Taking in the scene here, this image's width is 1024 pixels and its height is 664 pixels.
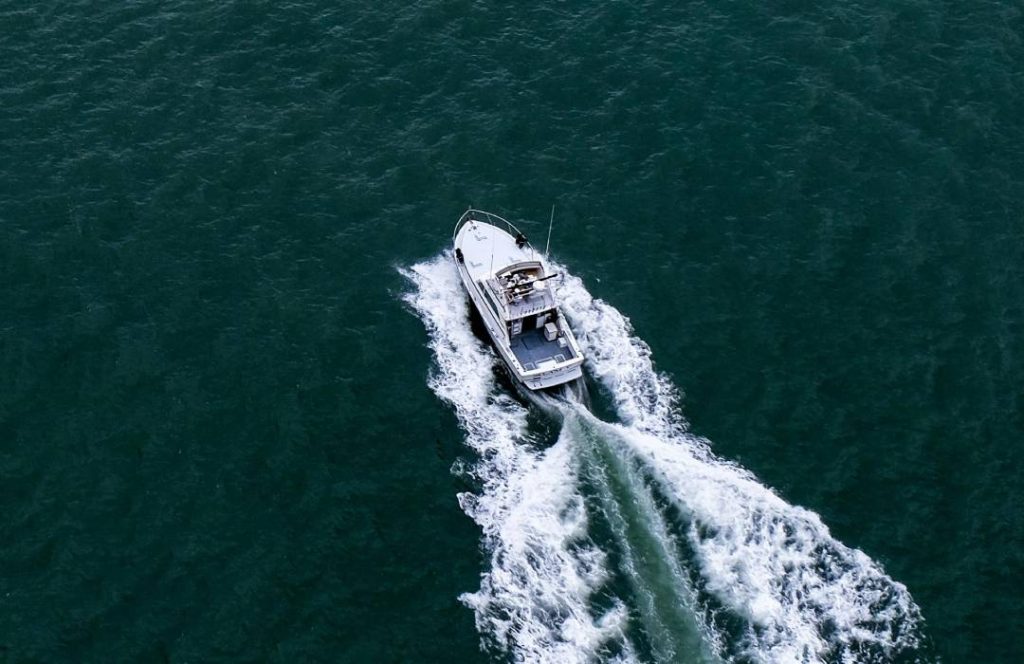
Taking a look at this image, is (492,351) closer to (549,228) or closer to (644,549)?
(549,228)

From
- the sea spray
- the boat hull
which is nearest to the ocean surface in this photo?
the sea spray

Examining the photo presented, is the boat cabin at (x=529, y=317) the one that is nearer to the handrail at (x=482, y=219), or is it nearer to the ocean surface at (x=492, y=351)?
the ocean surface at (x=492, y=351)

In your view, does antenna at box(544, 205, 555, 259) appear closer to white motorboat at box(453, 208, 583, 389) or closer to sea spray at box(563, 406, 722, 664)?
white motorboat at box(453, 208, 583, 389)

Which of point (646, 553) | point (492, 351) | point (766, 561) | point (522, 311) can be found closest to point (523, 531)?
point (646, 553)

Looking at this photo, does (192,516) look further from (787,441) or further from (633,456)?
(787,441)

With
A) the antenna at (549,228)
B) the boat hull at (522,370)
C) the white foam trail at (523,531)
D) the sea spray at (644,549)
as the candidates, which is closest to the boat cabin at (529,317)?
the boat hull at (522,370)

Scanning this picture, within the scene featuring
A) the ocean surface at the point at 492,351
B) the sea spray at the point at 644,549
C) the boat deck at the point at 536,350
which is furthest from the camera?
the boat deck at the point at 536,350

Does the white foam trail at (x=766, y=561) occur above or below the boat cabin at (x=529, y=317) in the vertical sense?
below
